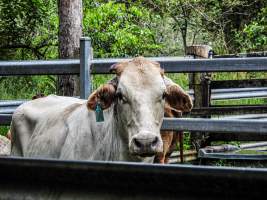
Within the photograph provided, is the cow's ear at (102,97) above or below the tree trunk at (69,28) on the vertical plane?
below

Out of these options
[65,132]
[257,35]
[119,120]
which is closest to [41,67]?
[65,132]

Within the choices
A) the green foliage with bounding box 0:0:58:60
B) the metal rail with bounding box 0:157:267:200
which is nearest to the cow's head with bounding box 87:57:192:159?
the metal rail with bounding box 0:157:267:200

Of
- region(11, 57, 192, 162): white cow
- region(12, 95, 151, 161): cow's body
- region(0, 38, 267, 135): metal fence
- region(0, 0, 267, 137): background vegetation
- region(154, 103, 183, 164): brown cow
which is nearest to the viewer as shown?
region(11, 57, 192, 162): white cow

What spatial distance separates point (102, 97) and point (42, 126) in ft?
4.47

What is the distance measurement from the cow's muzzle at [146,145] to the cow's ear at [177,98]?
0.89 metres

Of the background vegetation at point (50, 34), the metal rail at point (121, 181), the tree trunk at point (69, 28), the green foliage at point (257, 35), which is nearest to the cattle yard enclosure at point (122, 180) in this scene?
the metal rail at point (121, 181)

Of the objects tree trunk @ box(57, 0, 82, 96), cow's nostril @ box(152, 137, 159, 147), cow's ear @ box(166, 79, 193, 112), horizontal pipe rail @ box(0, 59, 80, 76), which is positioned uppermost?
tree trunk @ box(57, 0, 82, 96)

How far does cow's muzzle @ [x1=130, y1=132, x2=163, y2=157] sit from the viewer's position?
15.7ft

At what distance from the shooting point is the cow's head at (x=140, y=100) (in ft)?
15.9

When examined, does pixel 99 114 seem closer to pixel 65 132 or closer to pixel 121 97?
pixel 121 97

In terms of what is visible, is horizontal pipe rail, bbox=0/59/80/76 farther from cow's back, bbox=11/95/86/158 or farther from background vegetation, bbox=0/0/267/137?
background vegetation, bbox=0/0/267/137

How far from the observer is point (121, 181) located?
84.0 inches

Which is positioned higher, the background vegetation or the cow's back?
the background vegetation

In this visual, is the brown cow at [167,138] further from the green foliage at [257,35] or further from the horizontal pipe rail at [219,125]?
the green foliage at [257,35]
